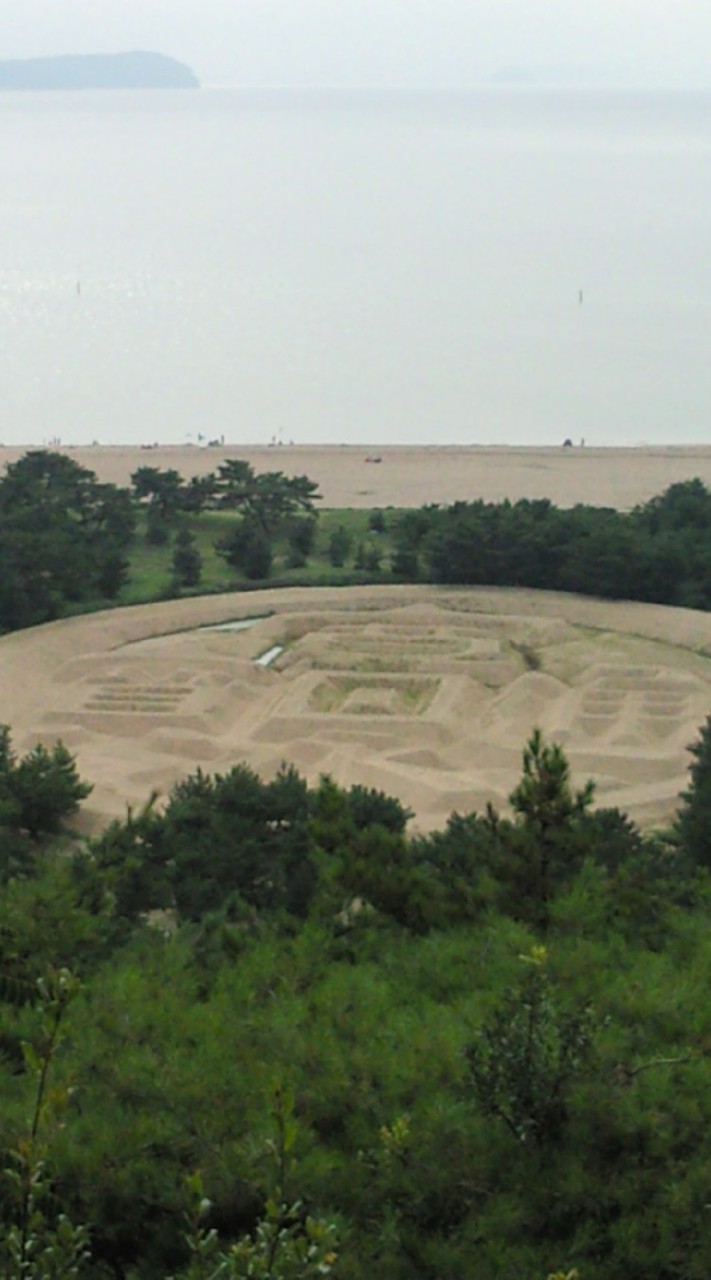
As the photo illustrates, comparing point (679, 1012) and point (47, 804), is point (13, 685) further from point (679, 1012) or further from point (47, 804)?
point (679, 1012)

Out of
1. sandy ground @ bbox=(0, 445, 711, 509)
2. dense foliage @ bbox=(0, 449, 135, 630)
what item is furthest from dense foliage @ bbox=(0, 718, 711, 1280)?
sandy ground @ bbox=(0, 445, 711, 509)

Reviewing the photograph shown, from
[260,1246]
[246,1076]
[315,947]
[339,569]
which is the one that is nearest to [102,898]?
[315,947]

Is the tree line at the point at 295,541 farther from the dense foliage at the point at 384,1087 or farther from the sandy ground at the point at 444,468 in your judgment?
the dense foliage at the point at 384,1087

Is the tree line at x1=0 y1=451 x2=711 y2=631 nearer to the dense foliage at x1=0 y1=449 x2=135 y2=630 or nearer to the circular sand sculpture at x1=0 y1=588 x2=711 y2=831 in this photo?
the dense foliage at x1=0 y1=449 x2=135 y2=630

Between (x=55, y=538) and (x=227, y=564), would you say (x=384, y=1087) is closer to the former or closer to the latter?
(x=55, y=538)

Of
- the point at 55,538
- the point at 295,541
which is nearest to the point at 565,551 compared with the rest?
the point at 295,541

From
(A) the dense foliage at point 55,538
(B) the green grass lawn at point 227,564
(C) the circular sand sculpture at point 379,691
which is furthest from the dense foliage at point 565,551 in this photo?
Answer: (A) the dense foliage at point 55,538
